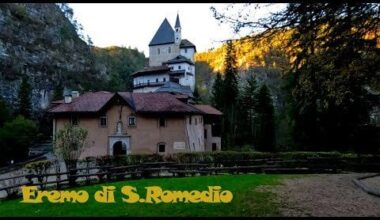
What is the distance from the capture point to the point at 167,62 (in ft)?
324

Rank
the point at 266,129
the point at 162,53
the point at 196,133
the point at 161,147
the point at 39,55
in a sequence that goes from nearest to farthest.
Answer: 1. the point at 161,147
2. the point at 196,133
3. the point at 266,129
4. the point at 39,55
5. the point at 162,53

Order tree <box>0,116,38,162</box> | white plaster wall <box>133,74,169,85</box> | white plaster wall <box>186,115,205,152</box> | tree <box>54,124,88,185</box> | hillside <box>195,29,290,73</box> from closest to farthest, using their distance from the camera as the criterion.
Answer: hillside <box>195,29,290,73</box>, tree <box>54,124,88,185</box>, white plaster wall <box>186,115,205,152</box>, tree <box>0,116,38,162</box>, white plaster wall <box>133,74,169,85</box>

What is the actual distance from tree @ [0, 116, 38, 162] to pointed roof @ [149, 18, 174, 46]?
6318 cm

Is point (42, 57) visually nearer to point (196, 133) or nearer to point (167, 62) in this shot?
point (167, 62)

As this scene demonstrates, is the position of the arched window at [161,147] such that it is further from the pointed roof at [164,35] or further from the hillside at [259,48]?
the pointed roof at [164,35]

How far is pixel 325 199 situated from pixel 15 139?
45.2m

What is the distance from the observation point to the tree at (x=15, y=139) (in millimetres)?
48344

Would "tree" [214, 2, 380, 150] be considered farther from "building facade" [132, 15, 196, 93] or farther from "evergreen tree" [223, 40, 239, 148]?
"building facade" [132, 15, 196, 93]

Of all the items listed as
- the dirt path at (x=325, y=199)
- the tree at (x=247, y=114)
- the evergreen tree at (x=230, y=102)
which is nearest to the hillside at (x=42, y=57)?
the evergreen tree at (x=230, y=102)

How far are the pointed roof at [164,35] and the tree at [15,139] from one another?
63184 mm

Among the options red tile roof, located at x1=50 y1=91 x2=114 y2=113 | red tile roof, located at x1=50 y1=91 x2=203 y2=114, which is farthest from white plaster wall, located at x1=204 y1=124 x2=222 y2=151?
red tile roof, located at x1=50 y1=91 x2=114 y2=113

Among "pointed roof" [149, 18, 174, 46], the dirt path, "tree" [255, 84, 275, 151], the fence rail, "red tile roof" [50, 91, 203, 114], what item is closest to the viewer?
the dirt path

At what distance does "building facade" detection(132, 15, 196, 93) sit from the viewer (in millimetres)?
89938

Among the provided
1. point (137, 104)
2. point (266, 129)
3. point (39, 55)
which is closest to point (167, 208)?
point (137, 104)
